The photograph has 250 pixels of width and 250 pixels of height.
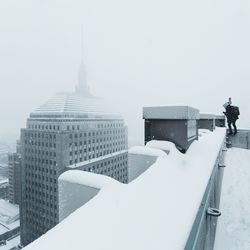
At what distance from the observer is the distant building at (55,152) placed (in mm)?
67312

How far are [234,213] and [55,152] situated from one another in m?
64.3

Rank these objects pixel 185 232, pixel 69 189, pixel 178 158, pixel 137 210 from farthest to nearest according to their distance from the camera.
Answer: pixel 178 158 < pixel 69 189 < pixel 137 210 < pixel 185 232

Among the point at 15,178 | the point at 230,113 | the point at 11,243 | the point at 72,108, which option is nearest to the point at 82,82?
the point at 72,108

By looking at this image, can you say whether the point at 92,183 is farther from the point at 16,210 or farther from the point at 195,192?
the point at 16,210

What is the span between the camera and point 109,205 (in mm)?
2660

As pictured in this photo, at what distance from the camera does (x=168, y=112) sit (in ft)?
23.4

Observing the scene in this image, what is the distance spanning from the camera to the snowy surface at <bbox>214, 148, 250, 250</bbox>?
15.8 feet

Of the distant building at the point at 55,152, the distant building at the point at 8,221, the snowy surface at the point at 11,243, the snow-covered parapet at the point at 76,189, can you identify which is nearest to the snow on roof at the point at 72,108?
the distant building at the point at 55,152

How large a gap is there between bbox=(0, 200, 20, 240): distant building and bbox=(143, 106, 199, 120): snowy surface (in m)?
81.4

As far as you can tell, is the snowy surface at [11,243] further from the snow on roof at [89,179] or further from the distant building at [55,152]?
the snow on roof at [89,179]

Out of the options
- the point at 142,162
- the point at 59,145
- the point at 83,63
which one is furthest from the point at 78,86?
the point at 142,162

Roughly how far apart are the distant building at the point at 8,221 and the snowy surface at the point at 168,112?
81.4 meters

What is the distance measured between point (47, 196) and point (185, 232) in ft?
244

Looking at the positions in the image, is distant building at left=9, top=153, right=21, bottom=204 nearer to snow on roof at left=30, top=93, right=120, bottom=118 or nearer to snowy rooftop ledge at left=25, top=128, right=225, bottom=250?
snow on roof at left=30, top=93, right=120, bottom=118
